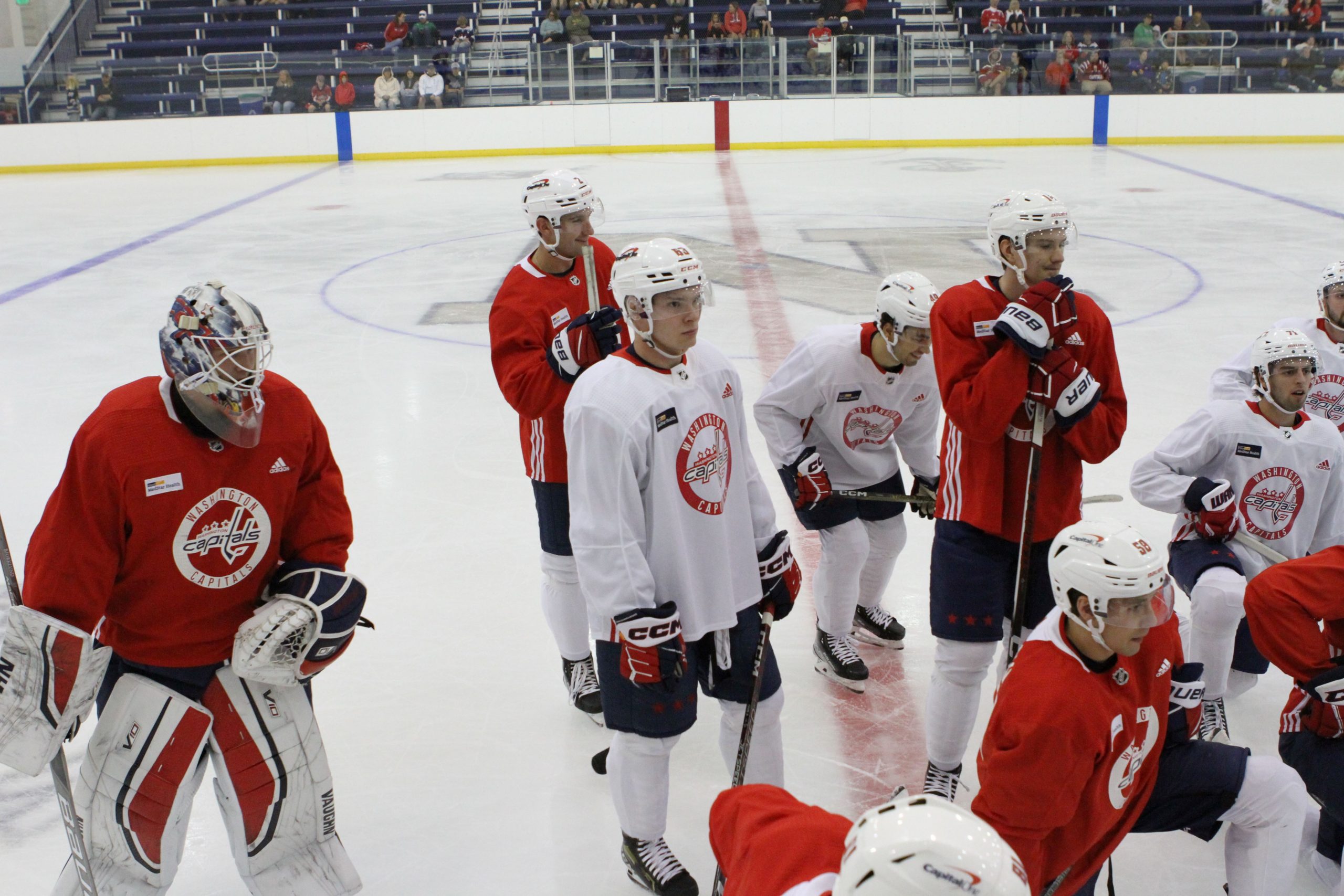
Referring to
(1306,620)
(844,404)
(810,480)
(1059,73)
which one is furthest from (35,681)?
(1059,73)

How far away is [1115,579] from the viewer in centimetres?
204

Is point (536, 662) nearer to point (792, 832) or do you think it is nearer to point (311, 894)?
point (311, 894)

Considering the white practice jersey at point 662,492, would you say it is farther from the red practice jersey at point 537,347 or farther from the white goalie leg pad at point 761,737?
the red practice jersey at point 537,347

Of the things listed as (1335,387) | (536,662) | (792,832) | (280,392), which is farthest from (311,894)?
(1335,387)

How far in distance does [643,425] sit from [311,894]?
1108 mm

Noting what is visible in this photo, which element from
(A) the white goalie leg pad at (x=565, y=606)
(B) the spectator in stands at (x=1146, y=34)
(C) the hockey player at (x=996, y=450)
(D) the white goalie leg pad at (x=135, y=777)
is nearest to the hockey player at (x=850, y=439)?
(C) the hockey player at (x=996, y=450)

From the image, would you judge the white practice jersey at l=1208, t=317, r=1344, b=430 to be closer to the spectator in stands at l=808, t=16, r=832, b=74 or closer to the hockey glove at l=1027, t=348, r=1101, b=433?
the hockey glove at l=1027, t=348, r=1101, b=433

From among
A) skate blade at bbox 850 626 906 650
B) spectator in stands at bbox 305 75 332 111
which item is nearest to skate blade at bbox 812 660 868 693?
skate blade at bbox 850 626 906 650

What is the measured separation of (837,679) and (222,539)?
1939mm

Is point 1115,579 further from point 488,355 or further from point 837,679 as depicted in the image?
point 488,355

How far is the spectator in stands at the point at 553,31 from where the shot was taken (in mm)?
19594

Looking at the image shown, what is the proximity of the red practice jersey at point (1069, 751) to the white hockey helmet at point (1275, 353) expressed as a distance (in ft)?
4.14

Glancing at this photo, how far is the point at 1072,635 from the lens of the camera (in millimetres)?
2115

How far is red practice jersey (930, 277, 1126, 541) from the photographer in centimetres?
283
